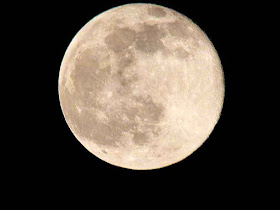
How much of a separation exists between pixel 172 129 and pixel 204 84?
0.59 m

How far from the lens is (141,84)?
3.71 m

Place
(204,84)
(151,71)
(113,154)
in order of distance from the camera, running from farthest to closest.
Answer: (113,154) < (204,84) < (151,71)

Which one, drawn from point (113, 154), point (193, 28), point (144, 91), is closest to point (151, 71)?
point (144, 91)

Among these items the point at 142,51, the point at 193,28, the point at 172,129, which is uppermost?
the point at 193,28

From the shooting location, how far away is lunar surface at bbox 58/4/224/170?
3740 mm

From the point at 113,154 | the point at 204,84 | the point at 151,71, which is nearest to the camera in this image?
the point at 151,71

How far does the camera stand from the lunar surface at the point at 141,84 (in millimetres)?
3740

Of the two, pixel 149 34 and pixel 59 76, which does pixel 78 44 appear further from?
pixel 149 34

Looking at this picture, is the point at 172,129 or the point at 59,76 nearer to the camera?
the point at 172,129

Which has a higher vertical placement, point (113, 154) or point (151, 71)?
point (151, 71)

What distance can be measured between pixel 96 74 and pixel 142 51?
0.53 m

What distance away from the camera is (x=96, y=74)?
12.5 feet

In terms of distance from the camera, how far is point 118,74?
3.73m

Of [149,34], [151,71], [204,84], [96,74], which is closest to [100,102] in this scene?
[96,74]
